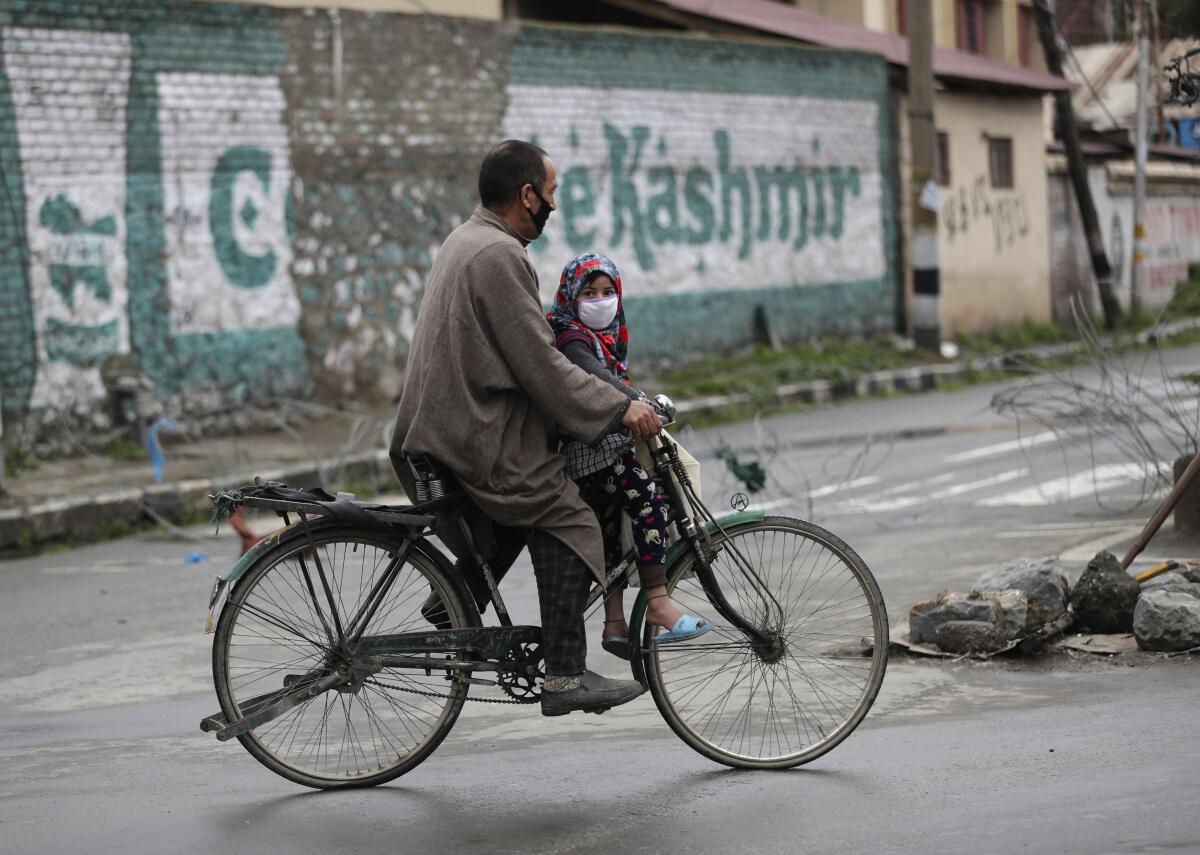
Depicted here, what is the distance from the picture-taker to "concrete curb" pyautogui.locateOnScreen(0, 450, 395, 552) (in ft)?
38.3

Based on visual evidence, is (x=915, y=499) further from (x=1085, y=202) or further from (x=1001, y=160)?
(x=1085, y=202)

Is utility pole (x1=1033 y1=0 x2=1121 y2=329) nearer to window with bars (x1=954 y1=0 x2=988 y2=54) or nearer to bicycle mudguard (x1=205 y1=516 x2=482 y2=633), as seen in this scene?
window with bars (x1=954 y1=0 x2=988 y2=54)

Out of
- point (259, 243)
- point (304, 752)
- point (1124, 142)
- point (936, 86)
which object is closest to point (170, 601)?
point (304, 752)

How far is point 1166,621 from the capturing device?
6453 millimetres

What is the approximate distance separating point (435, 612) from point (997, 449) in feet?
32.0

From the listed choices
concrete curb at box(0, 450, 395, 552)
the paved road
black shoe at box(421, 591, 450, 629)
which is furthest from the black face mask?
concrete curb at box(0, 450, 395, 552)

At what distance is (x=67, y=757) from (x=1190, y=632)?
4.03 m

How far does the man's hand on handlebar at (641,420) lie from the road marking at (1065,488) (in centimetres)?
635

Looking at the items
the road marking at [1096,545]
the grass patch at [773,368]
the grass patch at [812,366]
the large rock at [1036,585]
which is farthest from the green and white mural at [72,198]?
the large rock at [1036,585]

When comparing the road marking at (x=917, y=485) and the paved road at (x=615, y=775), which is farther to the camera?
the road marking at (x=917, y=485)

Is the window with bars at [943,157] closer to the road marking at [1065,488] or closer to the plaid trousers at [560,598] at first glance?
the road marking at [1065,488]

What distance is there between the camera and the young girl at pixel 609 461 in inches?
199

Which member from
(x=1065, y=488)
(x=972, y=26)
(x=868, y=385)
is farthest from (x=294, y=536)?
(x=972, y=26)

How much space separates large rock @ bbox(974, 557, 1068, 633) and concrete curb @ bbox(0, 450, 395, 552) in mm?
5780
